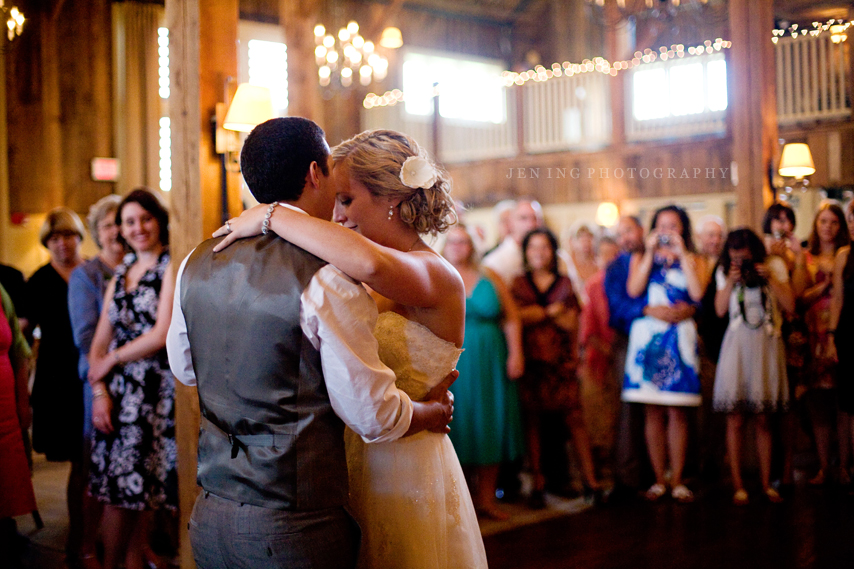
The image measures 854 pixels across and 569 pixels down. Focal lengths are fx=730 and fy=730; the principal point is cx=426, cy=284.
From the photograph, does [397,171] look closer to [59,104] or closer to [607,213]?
[59,104]

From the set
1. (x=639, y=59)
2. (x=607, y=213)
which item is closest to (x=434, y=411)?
(x=607, y=213)

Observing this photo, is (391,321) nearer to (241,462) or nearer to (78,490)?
(241,462)

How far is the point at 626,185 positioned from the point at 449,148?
2.80 metres

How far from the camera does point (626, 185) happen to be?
8.88 metres

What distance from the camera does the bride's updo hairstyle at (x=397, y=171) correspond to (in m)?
1.65

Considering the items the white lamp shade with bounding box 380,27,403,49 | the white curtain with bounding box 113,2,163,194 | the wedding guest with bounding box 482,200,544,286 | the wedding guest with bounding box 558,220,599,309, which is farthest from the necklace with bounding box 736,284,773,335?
the white lamp shade with bounding box 380,27,403,49

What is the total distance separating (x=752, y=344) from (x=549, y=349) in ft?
3.68

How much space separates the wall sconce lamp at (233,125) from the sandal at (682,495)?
2.91 metres

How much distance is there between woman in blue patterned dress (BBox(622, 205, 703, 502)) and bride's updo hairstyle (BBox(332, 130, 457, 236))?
8.98ft

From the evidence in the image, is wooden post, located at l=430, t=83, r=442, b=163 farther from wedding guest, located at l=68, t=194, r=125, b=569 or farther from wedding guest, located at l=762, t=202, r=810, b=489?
wedding guest, located at l=68, t=194, r=125, b=569

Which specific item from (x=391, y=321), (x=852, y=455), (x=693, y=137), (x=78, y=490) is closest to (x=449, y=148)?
(x=693, y=137)

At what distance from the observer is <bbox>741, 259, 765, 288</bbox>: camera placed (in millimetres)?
4090

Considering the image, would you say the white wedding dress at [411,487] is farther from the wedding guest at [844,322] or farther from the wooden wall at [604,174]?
the wooden wall at [604,174]

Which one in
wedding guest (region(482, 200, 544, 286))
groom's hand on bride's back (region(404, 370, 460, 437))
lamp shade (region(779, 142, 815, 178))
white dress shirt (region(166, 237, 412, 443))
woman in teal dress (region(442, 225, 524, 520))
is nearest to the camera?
white dress shirt (region(166, 237, 412, 443))
